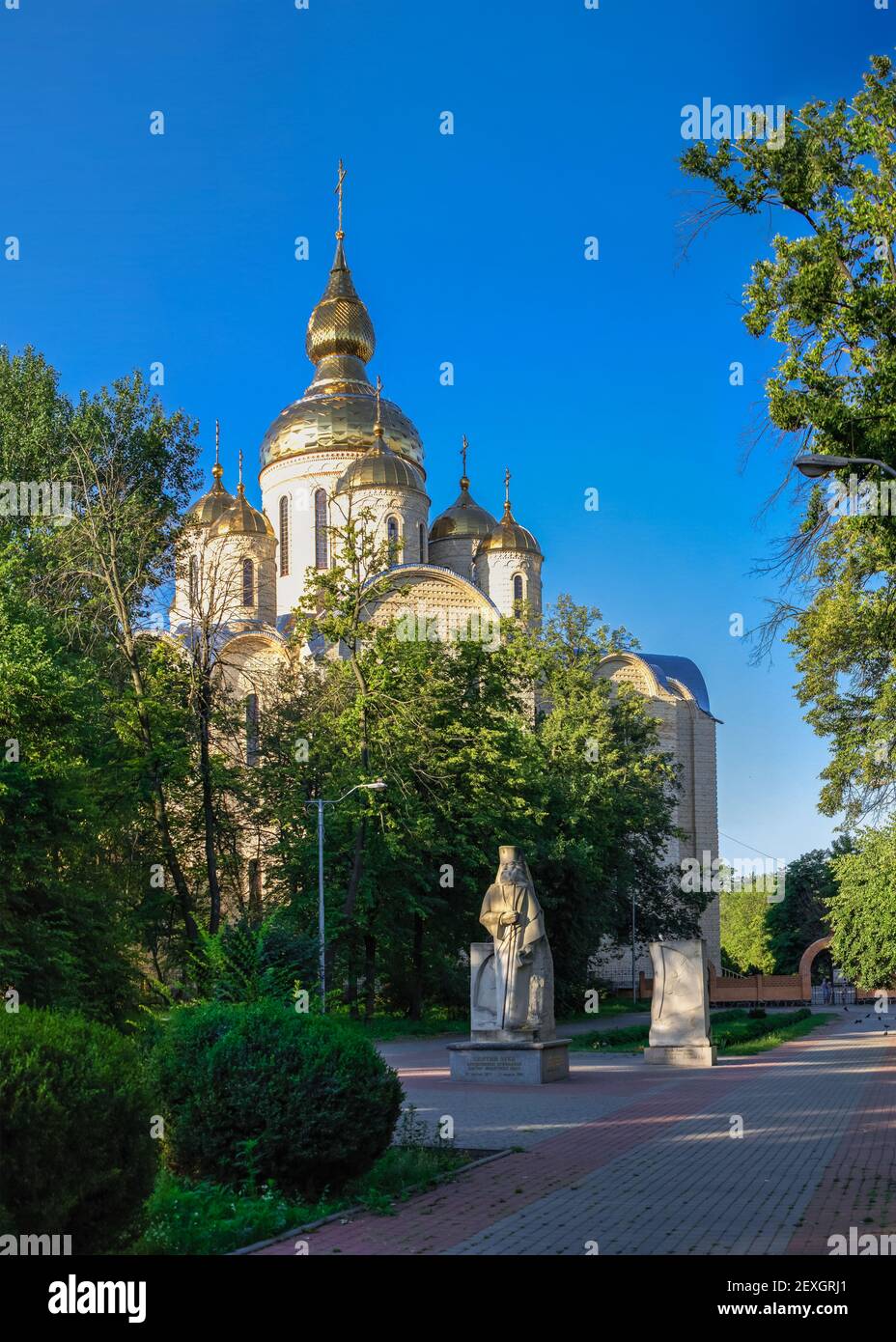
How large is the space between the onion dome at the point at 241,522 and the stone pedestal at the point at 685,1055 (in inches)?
1528

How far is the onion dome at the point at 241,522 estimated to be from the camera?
190 ft

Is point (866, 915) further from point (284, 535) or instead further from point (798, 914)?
point (798, 914)

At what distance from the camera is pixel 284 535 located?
58594 mm

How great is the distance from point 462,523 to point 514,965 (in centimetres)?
4340

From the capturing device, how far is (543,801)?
35531mm

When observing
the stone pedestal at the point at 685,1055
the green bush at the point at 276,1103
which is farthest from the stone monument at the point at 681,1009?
the green bush at the point at 276,1103

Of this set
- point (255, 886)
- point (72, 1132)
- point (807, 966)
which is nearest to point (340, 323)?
point (807, 966)

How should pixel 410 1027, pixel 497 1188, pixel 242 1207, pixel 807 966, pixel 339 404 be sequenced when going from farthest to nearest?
pixel 339 404
pixel 807 966
pixel 410 1027
pixel 497 1188
pixel 242 1207

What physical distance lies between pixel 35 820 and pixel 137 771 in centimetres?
467

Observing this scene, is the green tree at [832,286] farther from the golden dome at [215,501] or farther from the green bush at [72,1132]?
the golden dome at [215,501]

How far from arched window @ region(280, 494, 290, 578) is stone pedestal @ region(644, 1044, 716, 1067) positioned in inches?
Result: 1510

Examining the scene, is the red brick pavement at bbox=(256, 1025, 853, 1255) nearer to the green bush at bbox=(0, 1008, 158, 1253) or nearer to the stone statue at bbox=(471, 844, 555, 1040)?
the green bush at bbox=(0, 1008, 158, 1253)
